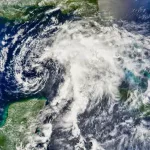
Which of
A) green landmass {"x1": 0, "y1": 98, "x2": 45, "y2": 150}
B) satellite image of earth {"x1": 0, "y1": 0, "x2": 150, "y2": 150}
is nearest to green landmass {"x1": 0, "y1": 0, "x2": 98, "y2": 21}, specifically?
satellite image of earth {"x1": 0, "y1": 0, "x2": 150, "y2": 150}

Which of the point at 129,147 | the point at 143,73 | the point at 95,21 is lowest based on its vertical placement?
the point at 129,147

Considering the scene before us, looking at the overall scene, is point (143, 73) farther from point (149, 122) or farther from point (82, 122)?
point (82, 122)

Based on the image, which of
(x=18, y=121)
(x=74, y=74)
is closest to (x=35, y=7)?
(x=74, y=74)

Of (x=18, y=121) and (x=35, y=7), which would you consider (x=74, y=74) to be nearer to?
(x=18, y=121)

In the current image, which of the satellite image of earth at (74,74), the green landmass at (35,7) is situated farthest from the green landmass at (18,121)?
the green landmass at (35,7)

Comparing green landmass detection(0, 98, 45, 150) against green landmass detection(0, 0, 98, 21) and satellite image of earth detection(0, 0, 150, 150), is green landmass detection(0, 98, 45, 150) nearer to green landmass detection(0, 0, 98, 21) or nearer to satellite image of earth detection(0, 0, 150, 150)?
satellite image of earth detection(0, 0, 150, 150)

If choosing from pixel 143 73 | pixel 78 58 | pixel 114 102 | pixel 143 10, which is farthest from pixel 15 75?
pixel 143 10
